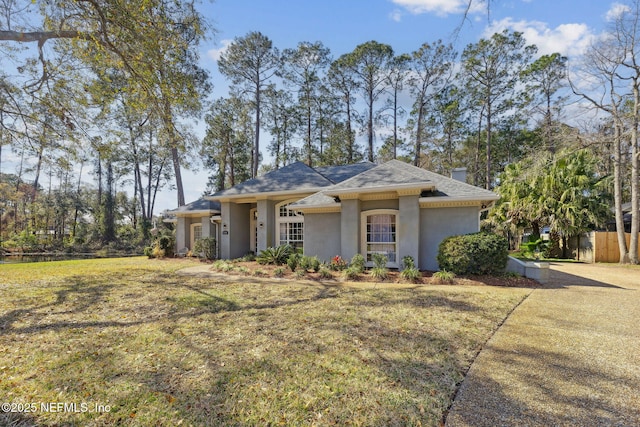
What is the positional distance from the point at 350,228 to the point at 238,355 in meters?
8.00

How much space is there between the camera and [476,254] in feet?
29.6

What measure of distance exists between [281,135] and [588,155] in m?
24.7

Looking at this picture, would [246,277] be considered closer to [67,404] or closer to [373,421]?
[67,404]

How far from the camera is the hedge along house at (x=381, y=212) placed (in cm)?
1048

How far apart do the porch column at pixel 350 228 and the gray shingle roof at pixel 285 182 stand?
3.15 meters

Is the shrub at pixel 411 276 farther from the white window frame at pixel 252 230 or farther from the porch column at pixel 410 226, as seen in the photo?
the white window frame at pixel 252 230

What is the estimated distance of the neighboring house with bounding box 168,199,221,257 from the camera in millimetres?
17484

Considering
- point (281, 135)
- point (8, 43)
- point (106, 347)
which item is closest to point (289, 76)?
point (281, 135)

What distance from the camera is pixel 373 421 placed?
103 inches

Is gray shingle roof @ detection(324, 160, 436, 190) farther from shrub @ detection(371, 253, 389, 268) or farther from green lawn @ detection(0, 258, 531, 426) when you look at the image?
green lawn @ detection(0, 258, 531, 426)

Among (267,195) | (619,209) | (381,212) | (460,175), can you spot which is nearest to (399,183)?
(381,212)

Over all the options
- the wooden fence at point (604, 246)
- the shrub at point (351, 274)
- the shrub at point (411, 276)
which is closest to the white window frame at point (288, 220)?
the shrub at point (351, 274)

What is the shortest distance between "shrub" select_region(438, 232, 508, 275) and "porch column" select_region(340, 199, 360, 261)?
3332 millimetres

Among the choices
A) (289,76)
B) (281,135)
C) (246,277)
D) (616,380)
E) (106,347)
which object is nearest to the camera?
(616,380)
